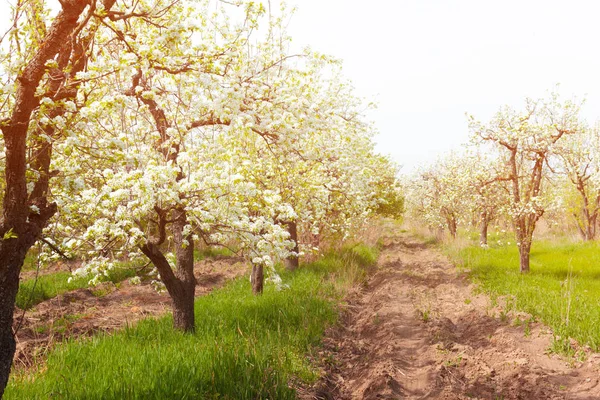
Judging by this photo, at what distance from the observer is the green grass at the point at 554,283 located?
8031 millimetres

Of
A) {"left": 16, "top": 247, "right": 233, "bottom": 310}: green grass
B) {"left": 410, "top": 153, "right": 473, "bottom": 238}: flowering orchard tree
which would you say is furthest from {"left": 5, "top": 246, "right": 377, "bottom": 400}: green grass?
{"left": 410, "top": 153, "right": 473, "bottom": 238}: flowering orchard tree

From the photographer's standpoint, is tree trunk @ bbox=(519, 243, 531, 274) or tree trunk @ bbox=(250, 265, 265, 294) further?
tree trunk @ bbox=(519, 243, 531, 274)

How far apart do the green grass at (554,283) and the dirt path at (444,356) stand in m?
0.47

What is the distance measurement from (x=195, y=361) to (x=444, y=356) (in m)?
4.76

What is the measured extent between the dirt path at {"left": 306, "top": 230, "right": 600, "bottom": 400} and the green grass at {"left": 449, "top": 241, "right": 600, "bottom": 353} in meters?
0.47

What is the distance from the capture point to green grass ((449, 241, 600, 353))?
8031 mm

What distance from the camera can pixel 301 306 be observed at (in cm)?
980

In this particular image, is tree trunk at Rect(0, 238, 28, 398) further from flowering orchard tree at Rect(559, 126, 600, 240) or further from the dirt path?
flowering orchard tree at Rect(559, 126, 600, 240)

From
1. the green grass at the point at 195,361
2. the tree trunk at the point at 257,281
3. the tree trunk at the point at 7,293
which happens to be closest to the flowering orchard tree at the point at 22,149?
the tree trunk at the point at 7,293

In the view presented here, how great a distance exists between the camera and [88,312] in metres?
11.2

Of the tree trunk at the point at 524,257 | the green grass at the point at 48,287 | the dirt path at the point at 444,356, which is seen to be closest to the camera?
the dirt path at the point at 444,356

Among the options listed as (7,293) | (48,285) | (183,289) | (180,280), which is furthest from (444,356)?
(48,285)

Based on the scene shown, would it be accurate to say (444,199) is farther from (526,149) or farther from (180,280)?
(180,280)

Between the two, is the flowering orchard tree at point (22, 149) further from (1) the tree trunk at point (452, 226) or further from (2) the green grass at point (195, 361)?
(1) the tree trunk at point (452, 226)
